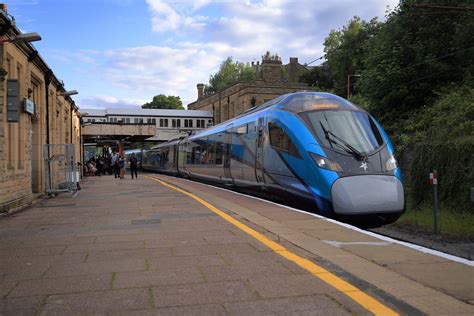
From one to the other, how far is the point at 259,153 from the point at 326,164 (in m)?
3.64

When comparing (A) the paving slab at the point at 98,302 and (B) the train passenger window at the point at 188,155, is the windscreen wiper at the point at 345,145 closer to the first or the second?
(A) the paving slab at the point at 98,302

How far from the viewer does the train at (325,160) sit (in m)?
9.44

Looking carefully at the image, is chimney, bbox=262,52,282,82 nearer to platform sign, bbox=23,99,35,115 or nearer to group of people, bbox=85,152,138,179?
group of people, bbox=85,152,138,179

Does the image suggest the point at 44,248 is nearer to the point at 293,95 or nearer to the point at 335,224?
the point at 335,224

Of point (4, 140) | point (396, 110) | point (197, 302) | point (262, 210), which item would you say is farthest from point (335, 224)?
point (396, 110)

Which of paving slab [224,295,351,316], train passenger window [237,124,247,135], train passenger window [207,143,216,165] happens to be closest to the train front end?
train passenger window [237,124,247,135]

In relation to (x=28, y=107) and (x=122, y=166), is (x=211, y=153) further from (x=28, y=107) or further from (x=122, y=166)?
(x=122, y=166)

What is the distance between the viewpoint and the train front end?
938cm

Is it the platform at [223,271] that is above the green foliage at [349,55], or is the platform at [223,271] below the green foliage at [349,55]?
below

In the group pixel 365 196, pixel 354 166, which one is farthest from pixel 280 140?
pixel 365 196

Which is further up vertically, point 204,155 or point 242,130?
point 242,130

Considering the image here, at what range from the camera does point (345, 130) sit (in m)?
10.4

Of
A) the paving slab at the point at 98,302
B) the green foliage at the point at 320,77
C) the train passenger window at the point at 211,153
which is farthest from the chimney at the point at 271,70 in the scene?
the paving slab at the point at 98,302

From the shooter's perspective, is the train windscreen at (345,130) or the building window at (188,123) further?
the building window at (188,123)
